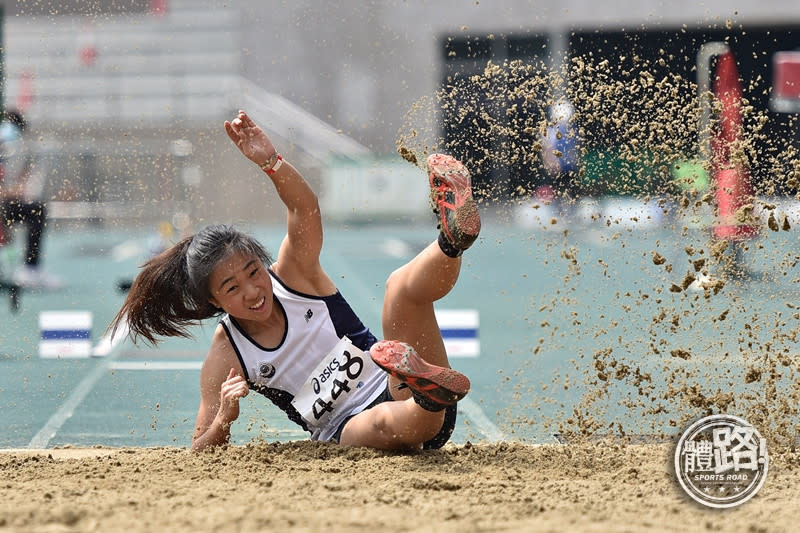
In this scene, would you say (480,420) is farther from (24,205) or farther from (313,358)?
(24,205)

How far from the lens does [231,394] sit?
10.4ft

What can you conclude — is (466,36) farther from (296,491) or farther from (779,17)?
(296,491)

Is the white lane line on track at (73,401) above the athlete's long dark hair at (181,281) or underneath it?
underneath

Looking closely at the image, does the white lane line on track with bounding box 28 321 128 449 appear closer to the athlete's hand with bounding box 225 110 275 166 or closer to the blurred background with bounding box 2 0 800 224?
the athlete's hand with bounding box 225 110 275 166

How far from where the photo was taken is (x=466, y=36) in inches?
870

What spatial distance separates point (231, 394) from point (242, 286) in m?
0.33

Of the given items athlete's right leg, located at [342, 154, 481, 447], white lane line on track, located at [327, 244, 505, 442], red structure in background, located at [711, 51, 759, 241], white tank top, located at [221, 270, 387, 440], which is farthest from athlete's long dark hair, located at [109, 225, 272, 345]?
red structure in background, located at [711, 51, 759, 241]

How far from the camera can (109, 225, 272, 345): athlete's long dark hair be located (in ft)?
10.7

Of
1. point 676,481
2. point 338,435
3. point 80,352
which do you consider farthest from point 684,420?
point 80,352

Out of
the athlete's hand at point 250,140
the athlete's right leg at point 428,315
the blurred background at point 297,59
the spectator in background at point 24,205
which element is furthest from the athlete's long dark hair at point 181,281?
the blurred background at point 297,59

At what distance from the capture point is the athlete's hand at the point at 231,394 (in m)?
3.17

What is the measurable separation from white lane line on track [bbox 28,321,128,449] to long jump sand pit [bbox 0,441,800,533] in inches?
22.4

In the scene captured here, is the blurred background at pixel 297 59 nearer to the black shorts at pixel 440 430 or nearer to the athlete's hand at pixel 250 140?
the black shorts at pixel 440 430

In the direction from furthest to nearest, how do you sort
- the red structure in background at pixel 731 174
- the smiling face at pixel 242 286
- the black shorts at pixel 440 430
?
the red structure in background at pixel 731 174
the black shorts at pixel 440 430
the smiling face at pixel 242 286
